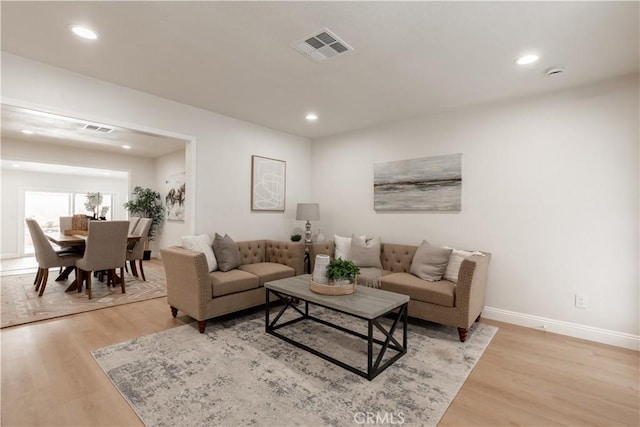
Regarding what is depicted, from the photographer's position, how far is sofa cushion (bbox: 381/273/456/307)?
2.86 meters

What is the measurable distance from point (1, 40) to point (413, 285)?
422 cm

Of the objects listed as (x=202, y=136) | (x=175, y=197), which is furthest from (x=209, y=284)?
(x=175, y=197)

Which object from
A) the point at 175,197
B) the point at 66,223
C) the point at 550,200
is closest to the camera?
the point at 550,200

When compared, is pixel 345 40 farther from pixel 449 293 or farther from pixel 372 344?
pixel 449 293

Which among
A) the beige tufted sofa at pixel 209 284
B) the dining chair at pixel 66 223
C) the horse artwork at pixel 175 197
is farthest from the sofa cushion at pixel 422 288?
the dining chair at pixel 66 223

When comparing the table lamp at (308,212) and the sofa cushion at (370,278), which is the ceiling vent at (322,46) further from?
the table lamp at (308,212)

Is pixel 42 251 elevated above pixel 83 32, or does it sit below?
below

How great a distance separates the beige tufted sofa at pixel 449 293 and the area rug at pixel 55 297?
10.8ft

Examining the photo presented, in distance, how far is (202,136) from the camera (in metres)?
3.89

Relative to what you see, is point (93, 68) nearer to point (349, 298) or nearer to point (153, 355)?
point (153, 355)

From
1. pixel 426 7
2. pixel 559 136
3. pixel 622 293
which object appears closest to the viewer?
pixel 426 7

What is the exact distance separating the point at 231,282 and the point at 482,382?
7.92 ft

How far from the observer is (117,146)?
6133 mm

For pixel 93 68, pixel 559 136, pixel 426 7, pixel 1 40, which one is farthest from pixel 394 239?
pixel 1 40
